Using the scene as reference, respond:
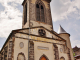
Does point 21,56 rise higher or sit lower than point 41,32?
lower

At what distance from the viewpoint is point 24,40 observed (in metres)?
16.9

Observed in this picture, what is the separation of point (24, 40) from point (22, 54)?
7.65ft

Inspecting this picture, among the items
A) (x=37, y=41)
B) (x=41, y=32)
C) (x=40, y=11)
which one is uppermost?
(x=40, y=11)

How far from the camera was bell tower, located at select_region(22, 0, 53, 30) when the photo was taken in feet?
70.4

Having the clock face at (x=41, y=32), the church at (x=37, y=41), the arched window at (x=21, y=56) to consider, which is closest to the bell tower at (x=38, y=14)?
the church at (x=37, y=41)

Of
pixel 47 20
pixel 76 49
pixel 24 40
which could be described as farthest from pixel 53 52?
pixel 76 49

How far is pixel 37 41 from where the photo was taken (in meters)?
18.1

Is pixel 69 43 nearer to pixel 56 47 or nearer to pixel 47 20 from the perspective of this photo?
pixel 56 47

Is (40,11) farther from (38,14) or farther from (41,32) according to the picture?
(41,32)

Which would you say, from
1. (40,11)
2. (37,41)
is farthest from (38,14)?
(37,41)

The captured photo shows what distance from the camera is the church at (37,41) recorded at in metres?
16.0

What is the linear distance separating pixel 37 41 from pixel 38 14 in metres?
7.50

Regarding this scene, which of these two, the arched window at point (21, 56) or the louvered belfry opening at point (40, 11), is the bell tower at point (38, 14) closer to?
the louvered belfry opening at point (40, 11)

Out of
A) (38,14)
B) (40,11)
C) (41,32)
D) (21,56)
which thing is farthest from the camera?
(40,11)
